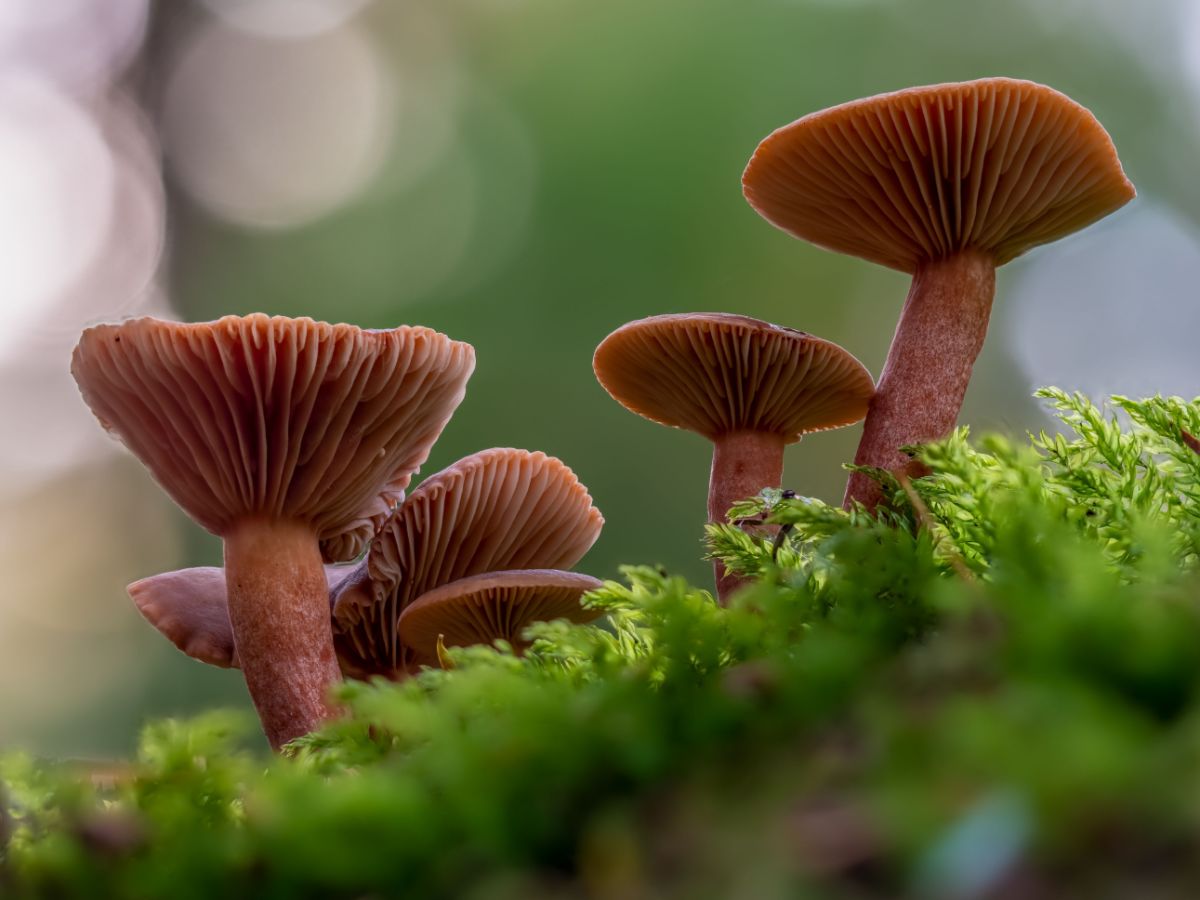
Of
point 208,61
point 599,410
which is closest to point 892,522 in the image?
point 599,410

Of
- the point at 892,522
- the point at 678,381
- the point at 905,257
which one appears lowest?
the point at 892,522

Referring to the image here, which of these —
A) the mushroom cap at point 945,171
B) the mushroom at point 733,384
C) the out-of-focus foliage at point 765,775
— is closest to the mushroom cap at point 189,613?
the mushroom at point 733,384

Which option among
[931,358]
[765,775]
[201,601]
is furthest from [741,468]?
[765,775]

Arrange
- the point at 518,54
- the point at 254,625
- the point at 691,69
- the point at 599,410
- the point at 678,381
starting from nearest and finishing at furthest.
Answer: the point at 254,625
the point at 678,381
the point at 599,410
the point at 691,69
the point at 518,54

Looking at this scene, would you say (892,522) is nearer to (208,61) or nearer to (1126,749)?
(1126,749)

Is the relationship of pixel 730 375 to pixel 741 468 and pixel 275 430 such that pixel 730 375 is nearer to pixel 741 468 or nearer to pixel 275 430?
pixel 741 468

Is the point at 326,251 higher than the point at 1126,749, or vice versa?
the point at 326,251
